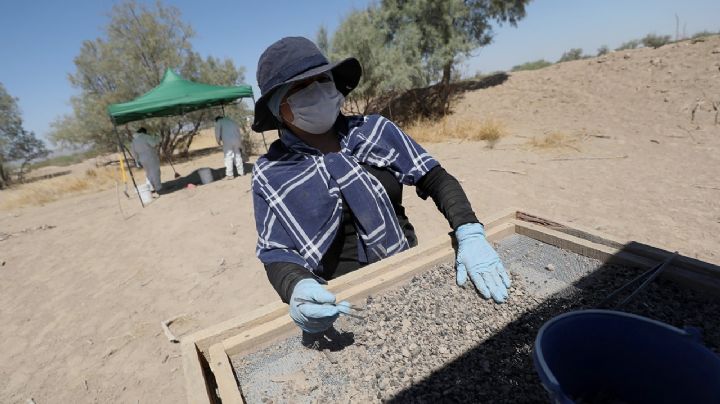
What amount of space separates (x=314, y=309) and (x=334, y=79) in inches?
46.2

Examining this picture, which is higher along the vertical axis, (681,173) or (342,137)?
(342,137)

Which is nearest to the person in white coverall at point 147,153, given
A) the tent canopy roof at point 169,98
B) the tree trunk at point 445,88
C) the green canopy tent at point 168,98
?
the green canopy tent at point 168,98

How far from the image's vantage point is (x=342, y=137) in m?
1.71

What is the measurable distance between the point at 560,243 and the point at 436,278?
618 millimetres

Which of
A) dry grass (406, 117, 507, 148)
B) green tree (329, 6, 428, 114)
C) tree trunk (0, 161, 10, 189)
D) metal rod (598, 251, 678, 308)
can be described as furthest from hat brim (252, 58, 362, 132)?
tree trunk (0, 161, 10, 189)

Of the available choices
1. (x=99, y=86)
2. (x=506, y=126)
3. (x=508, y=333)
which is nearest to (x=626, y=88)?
(x=506, y=126)

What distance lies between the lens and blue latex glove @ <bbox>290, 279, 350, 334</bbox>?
1200 millimetres

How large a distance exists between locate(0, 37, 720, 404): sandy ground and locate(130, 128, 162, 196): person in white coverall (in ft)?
3.42

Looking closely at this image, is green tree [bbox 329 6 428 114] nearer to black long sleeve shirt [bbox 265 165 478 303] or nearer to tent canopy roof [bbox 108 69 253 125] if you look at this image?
tent canopy roof [bbox 108 69 253 125]

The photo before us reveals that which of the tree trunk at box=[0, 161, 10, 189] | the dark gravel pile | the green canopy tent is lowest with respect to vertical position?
the dark gravel pile

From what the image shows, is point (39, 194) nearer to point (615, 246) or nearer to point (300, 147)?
point (300, 147)

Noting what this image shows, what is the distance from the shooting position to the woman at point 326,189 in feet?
4.68

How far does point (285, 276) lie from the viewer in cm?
134

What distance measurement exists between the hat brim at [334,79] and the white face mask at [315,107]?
102mm
